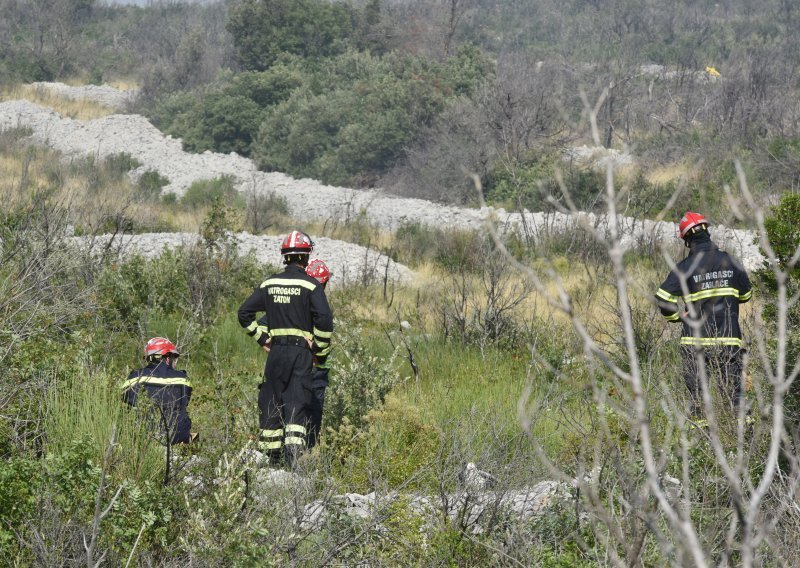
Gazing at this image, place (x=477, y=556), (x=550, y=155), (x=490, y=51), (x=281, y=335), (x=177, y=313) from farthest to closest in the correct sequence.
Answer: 1. (x=490, y=51)
2. (x=550, y=155)
3. (x=177, y=313)
4. (x=281, y=335)
5. (x=477, y=556)

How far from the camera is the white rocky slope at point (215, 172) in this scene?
22.2m

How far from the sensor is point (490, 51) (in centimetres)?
4628

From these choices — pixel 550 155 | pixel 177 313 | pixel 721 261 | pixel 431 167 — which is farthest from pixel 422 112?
pixel 721 261

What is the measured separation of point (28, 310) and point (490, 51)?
41.0 metres

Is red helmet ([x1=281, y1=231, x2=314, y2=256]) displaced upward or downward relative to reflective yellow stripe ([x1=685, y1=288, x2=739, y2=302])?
upward

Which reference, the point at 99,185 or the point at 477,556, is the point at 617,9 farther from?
the point at 477,556

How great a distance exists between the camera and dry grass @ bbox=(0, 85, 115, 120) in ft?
114

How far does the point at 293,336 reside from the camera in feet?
23.7

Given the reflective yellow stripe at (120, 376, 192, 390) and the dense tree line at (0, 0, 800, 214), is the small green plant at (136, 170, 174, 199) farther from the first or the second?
the reflective yellow stripe at (120, 376, 192, 390)

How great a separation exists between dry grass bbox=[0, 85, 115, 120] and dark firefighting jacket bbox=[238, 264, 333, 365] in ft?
96.2

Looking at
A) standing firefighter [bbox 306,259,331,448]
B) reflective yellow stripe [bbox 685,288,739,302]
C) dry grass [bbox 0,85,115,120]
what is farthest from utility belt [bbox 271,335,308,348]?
dry grass [bbox 0,85,115,120]

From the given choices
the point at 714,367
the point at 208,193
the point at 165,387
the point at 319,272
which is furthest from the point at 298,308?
the point at 208,193

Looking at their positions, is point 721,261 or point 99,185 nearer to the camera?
point 721,261

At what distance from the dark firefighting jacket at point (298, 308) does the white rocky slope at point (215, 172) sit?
10553 millimetres
